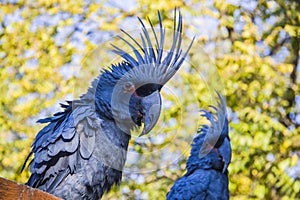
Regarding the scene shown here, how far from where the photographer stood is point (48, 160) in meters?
3.23

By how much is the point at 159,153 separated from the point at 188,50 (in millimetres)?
725

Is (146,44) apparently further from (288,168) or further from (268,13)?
(268,13)

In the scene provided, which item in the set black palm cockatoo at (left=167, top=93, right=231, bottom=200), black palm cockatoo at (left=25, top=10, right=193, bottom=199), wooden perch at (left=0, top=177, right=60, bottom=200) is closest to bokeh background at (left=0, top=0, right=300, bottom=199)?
black palm cockatoo at (left=167, top=93, right=231, bottom=200)

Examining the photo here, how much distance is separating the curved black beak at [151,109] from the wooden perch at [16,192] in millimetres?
1602

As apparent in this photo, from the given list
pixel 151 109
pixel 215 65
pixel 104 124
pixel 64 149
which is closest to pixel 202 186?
pixel 151 109

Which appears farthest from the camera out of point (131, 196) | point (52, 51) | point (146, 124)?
point (52, 51)

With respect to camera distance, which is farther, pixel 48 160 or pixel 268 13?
pixel 268 13

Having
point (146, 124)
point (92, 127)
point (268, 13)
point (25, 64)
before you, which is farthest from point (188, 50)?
point (25, 64)

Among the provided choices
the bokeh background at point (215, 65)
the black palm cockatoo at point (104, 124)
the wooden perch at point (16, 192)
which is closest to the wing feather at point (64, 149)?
the black palm cockatoo at point (104, 124)

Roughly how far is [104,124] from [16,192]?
5.21 feet

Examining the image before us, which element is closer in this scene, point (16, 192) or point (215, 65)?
point (16, 192)

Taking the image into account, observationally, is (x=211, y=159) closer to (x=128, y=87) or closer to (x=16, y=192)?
(x=128, y=87)

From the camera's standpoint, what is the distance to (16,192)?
1.79 m

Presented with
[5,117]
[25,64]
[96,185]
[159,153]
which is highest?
[25,64]
